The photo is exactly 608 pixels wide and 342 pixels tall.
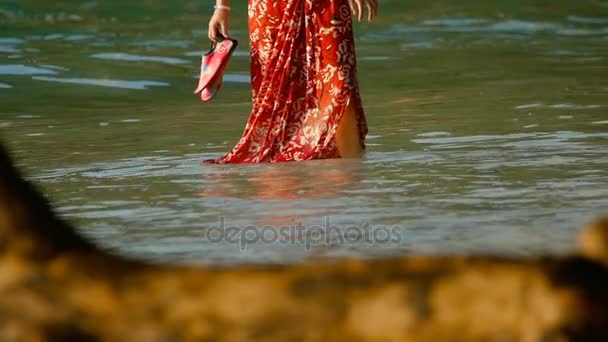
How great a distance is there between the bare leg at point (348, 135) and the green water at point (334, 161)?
150 mm

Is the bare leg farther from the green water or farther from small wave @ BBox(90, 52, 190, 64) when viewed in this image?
small wave @ BBox(90, 52, 190, 64)

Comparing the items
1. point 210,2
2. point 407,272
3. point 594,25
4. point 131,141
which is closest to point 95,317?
point 407,272

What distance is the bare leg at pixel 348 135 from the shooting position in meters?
6.59

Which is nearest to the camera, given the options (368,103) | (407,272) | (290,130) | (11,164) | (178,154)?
(407,272)

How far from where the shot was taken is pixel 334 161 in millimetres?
6430

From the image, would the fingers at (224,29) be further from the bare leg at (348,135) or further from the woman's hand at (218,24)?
the bare leg at (348,135)

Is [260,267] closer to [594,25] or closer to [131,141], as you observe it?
[131,141]

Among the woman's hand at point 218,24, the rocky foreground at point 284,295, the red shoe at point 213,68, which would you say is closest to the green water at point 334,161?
the red shoe at point 213,68

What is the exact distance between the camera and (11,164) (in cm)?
126

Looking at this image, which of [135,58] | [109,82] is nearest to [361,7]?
[109,82]

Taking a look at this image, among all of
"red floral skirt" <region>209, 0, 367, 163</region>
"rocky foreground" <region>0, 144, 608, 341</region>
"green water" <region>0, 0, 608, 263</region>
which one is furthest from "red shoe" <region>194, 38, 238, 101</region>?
"rocky foreground" <region>0, 144, 608, 341</region>

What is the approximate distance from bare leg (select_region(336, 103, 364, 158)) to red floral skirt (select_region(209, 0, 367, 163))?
31mm

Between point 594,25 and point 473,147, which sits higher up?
point 473,147

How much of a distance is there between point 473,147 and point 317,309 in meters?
5.85
